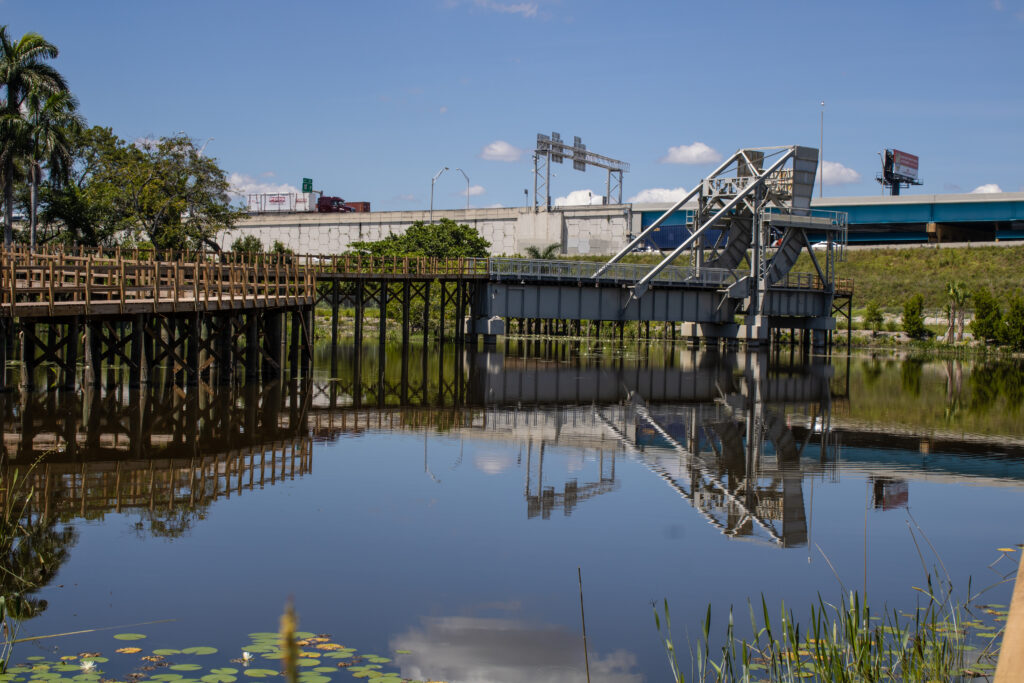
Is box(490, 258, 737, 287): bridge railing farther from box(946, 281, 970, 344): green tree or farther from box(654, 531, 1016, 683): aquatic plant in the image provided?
box(654, 531, 1016, 683): aquatic plant

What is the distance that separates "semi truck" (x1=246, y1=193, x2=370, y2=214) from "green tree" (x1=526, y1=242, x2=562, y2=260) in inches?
1224

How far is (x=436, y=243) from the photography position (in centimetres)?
8919

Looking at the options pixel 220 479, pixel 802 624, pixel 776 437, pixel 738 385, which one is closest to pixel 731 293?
pixel 738 385

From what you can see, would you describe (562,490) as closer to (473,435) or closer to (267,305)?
(473,435)

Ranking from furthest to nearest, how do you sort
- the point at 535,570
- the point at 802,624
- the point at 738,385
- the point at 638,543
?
the point at 738,385 < the point at 638,543 < the point at 535,570 < the point at 802,624

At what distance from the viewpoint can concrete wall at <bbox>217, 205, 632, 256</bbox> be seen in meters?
106

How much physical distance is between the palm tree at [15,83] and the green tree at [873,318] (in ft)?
196

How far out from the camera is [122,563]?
11117 millimetres

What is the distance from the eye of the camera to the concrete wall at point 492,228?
10581cm

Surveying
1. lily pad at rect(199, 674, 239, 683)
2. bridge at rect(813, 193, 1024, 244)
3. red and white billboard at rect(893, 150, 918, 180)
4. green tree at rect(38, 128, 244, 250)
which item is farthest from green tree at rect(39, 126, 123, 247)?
red and white billboard at rect(893, 150, 918, 180)

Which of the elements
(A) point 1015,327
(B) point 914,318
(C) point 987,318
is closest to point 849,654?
(A) point 1015,327

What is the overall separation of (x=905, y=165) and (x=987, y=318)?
4567 cm

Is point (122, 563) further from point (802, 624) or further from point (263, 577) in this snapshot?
point (802, 624)

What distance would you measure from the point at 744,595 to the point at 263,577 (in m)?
4.83
